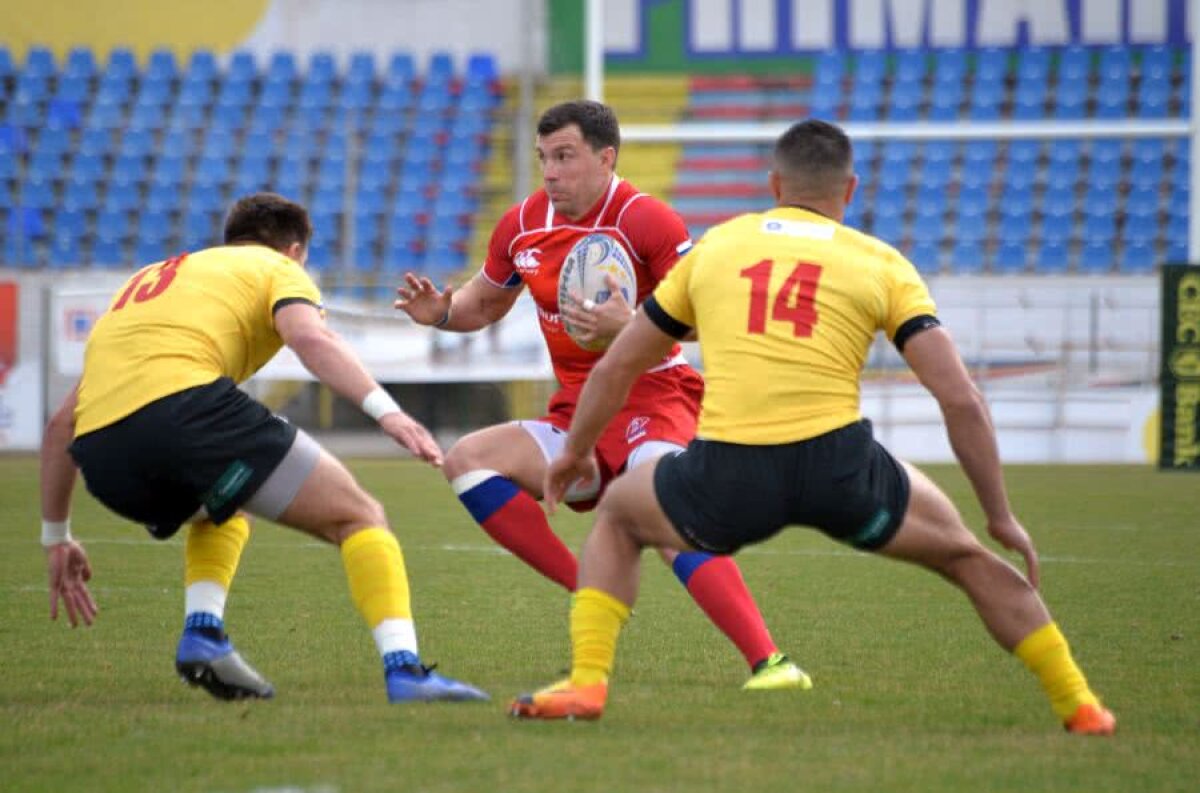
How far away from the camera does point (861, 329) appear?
185 inches

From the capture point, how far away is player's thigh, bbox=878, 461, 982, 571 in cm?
469

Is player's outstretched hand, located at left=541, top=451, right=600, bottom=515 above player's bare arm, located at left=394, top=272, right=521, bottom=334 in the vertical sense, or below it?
below

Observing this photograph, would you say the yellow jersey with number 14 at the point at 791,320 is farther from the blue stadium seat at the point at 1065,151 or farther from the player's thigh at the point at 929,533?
the blue stadium seat at the point at 1065,151

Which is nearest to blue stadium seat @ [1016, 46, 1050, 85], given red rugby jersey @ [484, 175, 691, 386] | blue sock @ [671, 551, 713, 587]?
red rugby jersey @ [484, 175, 691, 386]

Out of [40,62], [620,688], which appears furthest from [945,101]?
[620,688]

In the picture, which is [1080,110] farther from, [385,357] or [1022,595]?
[1022,595]

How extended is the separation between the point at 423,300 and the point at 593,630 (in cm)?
197

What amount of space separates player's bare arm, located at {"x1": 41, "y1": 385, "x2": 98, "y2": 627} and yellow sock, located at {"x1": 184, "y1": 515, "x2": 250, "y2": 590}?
0.40 meters

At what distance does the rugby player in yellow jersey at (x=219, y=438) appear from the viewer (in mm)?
5059

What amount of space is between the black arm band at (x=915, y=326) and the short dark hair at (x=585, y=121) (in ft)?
5.94

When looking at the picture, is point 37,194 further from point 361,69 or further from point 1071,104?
point 1071,104

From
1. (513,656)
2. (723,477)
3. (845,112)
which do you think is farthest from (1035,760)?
(845,112)

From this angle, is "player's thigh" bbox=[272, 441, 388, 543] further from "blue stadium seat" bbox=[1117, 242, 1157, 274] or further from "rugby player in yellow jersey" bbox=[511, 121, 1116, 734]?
"blue stadium seat" bbox=[1117, 242, 1157, 274]

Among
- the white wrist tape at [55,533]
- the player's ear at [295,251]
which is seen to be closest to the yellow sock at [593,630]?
the player's ear at [295,251]
